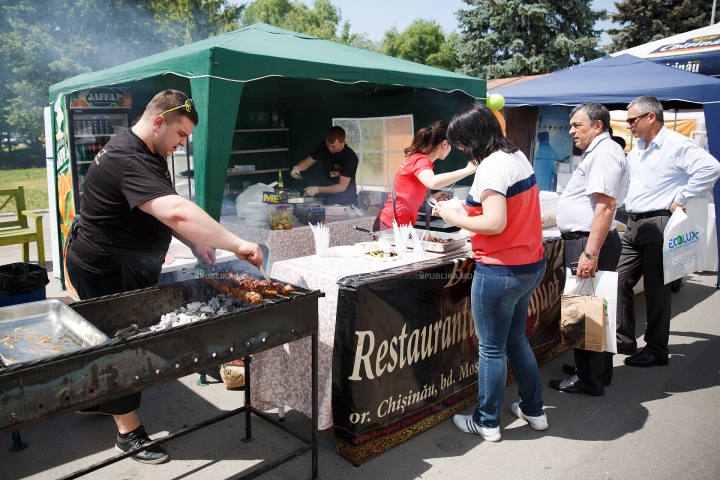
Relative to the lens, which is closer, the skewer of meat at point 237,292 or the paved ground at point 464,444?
the skewer of meat at point 237,292

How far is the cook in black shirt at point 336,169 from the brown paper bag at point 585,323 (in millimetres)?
2986

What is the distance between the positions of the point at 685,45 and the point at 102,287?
33.3 ft

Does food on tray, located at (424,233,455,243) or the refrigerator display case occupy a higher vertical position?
the refrigerator display case

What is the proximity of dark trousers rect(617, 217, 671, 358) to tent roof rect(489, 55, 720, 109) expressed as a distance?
10.0 ft

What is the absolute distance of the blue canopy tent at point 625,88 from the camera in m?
6.03

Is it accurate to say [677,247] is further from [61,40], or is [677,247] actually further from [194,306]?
[61,40]

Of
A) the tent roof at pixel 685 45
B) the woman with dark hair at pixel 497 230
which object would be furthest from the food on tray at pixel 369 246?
the tent roof at pixel 685 45

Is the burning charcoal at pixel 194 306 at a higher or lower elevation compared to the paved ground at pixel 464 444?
higher

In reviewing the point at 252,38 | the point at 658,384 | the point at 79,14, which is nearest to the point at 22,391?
the point at 252,38

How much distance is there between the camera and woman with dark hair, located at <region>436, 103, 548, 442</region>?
2633 millimetres

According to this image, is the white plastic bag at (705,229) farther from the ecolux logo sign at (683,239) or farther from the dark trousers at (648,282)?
the dark trousers at (648,282)

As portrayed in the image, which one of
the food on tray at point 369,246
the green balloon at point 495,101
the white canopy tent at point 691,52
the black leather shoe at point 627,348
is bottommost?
the black leather shoe at point 627,348

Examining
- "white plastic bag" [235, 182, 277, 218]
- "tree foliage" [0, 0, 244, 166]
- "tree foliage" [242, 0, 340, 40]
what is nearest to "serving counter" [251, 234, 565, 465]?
"white plastic bag" [235, 182, 277, 218]

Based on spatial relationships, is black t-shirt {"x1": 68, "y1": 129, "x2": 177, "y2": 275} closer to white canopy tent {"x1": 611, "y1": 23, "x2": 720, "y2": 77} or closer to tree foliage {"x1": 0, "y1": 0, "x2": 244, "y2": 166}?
white canopy tent {"x1": 611, "y1": 23, "x2": 720, "y2": 77}
